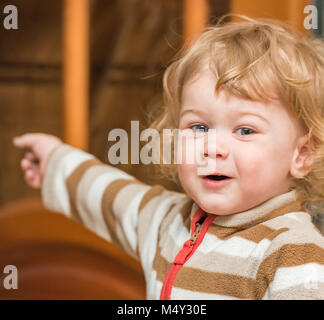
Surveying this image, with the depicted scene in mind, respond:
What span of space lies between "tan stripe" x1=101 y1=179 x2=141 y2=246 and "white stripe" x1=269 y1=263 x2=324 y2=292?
0.32m

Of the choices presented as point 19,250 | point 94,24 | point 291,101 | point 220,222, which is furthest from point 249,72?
point 94,24

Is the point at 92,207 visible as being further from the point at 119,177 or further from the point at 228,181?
the point at 228,181

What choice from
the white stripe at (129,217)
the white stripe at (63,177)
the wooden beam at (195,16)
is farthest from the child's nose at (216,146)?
the wooden beam at (195,16)

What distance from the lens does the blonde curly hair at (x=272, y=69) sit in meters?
0.59

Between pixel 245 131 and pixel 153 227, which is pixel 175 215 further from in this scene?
pixel 245 131

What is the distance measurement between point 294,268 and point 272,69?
0.22 m

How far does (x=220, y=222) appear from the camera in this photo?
63 cm

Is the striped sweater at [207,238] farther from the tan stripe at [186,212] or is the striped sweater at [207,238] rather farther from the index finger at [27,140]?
A: the index finger at [27,140]

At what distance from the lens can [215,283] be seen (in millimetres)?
600

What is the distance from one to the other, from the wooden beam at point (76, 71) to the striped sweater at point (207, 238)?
0.67 ft

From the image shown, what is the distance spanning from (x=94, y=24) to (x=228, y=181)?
3.36 feet

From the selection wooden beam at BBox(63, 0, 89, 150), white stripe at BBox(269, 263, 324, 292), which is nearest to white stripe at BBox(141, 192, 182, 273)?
white stripe at BBox(269, 263, 324, 292)

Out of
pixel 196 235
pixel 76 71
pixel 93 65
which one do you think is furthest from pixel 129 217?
pixel 93 65
